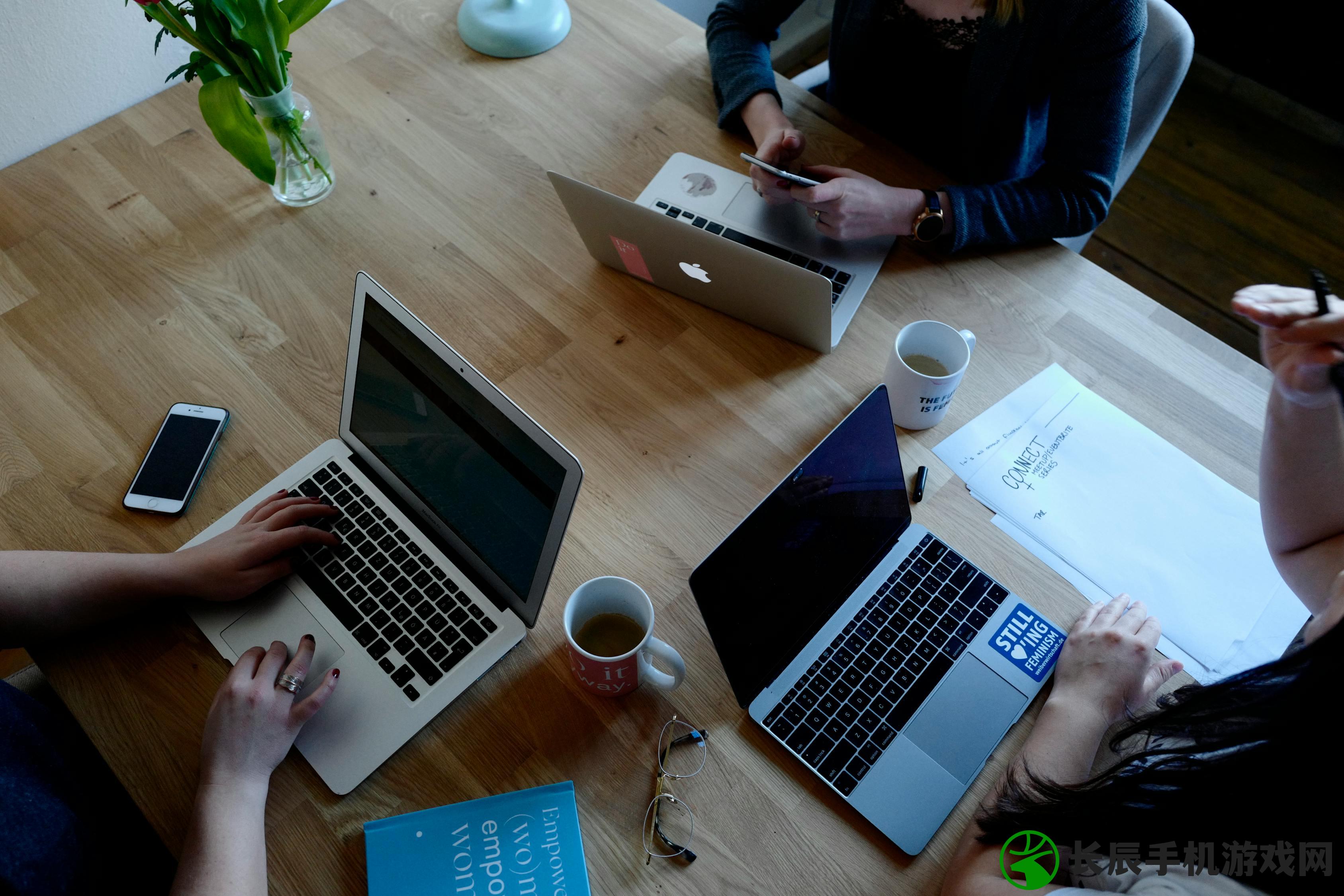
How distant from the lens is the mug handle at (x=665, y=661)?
771mm

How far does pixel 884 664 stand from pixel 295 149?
41.8 inches

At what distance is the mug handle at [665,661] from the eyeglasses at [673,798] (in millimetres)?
46

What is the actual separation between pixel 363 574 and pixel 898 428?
0.65m

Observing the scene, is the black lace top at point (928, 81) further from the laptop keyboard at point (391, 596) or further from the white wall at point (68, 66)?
the white wall at point (68, 66)

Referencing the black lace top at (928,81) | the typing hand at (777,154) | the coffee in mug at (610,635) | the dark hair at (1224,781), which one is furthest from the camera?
the black lace top at (928,81)

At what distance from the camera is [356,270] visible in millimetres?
1194

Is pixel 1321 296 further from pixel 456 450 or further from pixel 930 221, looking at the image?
pixel 456 450

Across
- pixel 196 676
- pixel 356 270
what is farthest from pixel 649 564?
pixel 356 270

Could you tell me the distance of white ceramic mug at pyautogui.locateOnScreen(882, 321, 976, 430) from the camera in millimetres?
949

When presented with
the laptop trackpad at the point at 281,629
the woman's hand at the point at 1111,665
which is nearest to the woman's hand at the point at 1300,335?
the woman's hand at the point at 1111,665

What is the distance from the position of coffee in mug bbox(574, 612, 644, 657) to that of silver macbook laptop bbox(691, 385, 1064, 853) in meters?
0.08

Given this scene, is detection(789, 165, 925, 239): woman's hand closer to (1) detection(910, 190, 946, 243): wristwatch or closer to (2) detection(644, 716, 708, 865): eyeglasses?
(1) detection(910, 190, 946, 243): wristwatch

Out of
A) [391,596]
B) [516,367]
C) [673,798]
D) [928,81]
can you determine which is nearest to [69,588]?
[391,596]

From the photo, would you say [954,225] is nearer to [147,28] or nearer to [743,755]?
[743,755]
